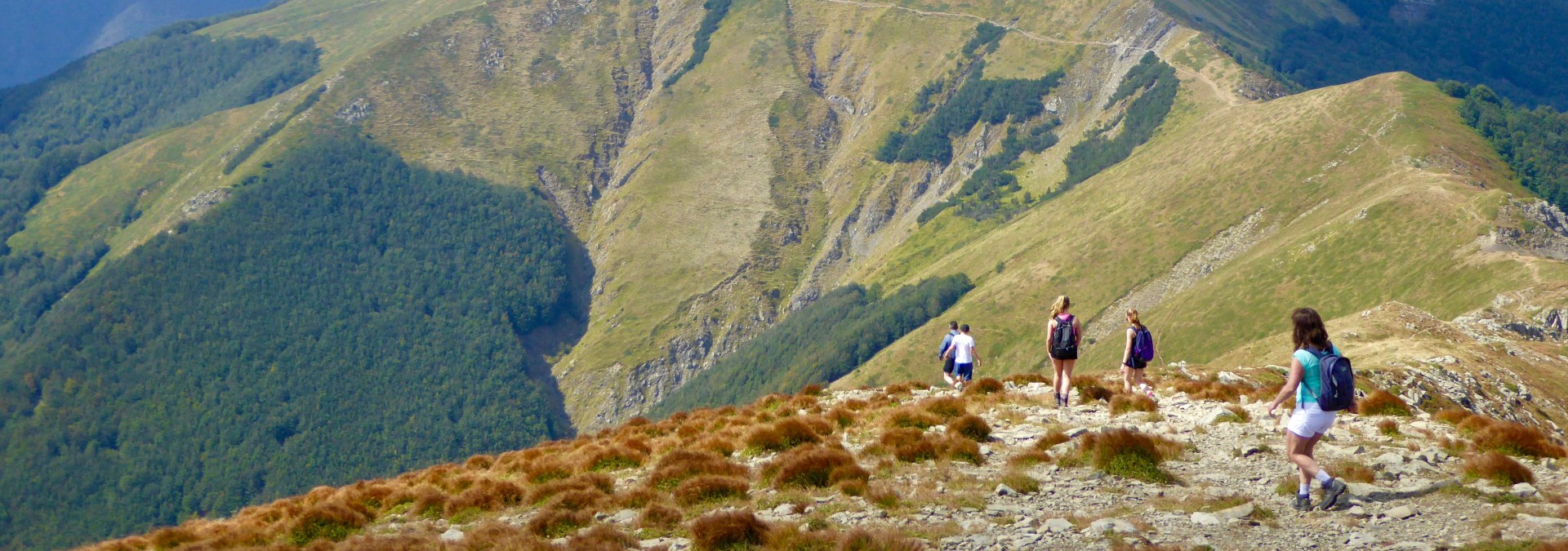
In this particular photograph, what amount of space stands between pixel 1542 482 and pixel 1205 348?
13123cm

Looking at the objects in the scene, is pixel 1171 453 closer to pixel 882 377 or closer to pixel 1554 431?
pixel 1554 431

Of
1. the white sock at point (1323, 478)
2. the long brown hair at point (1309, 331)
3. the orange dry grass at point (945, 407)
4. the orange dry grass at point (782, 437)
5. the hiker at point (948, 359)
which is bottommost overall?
the hiker at point (948, 359)

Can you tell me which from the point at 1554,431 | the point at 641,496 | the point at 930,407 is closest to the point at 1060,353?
the point at 930,407

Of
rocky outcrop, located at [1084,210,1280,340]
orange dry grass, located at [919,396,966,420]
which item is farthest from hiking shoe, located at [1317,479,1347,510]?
rocky outcrop, located at [1084,210,1280,340]

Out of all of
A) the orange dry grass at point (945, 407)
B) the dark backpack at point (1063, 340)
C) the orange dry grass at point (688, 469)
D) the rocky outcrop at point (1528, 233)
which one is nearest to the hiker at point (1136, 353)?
the dark backpack at point (1063, 340)

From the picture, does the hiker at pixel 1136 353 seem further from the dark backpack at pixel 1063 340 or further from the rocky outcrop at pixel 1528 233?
the rocky outcrop at pixel 1528 233

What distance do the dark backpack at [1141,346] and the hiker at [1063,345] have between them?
6.17 feet

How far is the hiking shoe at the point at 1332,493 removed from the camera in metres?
17.9

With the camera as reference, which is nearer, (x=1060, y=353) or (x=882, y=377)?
(x=1060, y=353)

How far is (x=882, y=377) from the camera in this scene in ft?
650

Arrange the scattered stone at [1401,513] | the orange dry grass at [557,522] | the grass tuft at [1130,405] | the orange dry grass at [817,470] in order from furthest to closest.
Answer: the grass tuft at [1130,405]
the orange dry grass at [817,470]
the orange dry grass at [557,522]
the scattered stone at [1401,513]

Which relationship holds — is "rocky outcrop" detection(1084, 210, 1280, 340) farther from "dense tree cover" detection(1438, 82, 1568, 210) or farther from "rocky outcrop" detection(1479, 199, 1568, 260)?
"rocky outcrop" detection(1479, 199, 1568, 260)

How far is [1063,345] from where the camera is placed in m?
28.6

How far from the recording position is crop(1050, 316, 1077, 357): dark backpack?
93.6ft
